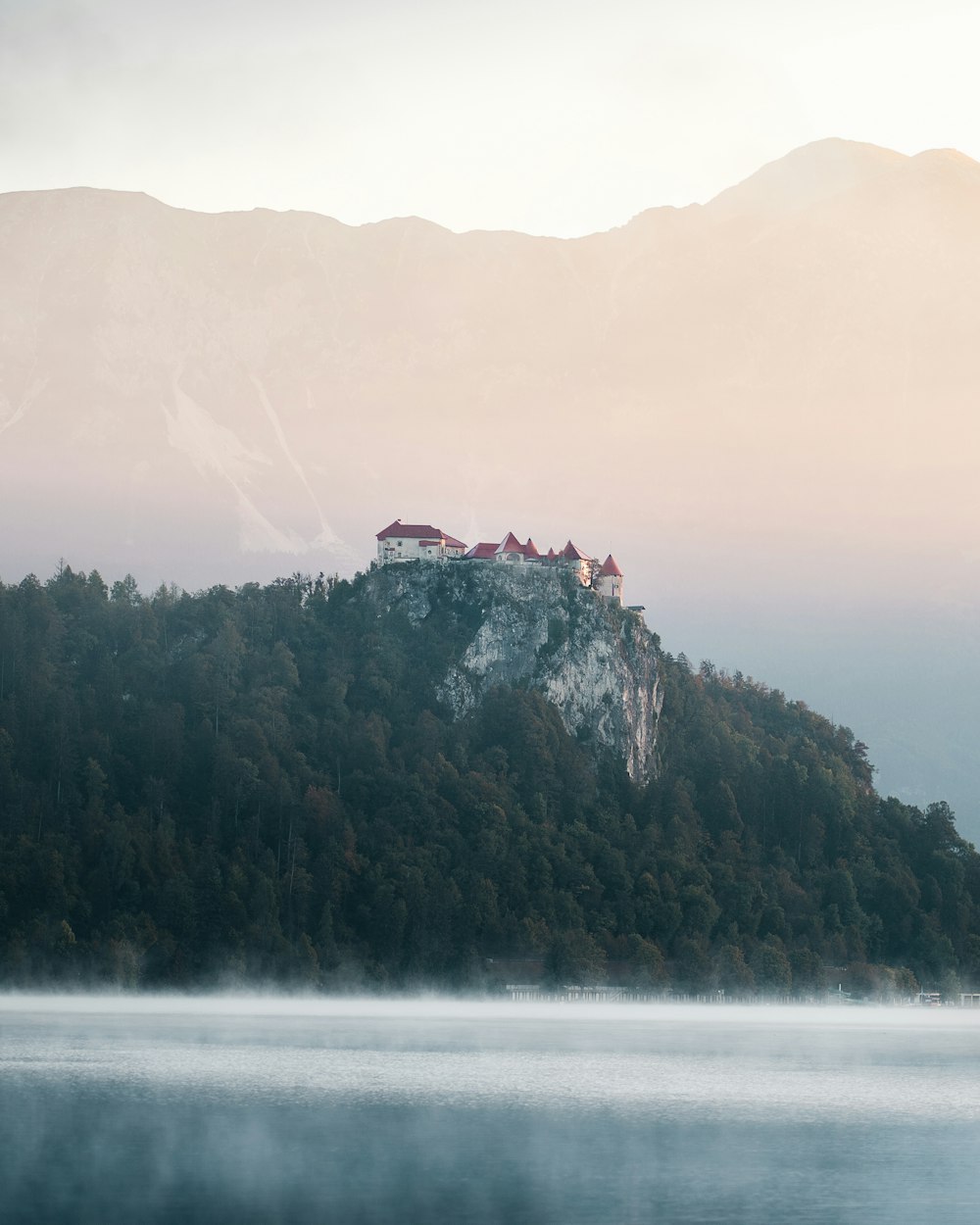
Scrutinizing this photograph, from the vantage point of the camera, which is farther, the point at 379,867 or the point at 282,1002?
the point at 379,867

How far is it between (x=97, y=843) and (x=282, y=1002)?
27.1m

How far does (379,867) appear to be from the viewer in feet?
643

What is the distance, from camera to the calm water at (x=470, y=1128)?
6500 centimetres

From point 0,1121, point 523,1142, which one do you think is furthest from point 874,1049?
point 0,1121

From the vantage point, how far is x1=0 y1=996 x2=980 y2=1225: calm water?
65.0 meters

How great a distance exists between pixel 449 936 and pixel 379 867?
37.8ft

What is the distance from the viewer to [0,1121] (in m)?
82.0

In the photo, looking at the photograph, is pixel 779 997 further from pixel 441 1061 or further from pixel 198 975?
pixel 441 1061

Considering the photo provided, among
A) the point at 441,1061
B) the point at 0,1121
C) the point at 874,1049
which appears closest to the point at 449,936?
the point at 874,1049

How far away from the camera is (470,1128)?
279 ft

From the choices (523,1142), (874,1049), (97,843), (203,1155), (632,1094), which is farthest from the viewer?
(97,843)

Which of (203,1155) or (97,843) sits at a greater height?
(97,843)

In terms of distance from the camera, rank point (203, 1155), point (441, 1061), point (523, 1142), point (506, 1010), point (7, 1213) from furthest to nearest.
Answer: point (506, 1010) < point (441, 1061) < point (523, 1142) < point (203, 1155) < point (7, 1213)

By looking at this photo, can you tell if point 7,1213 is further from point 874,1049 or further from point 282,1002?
point 282,1002
